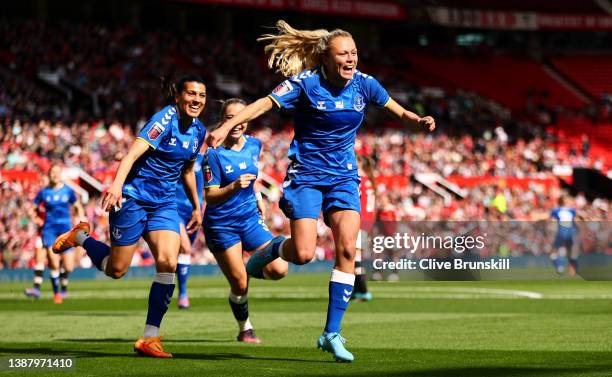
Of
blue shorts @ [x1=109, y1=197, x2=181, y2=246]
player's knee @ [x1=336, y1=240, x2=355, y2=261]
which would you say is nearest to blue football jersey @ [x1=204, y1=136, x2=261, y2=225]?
blue shorts @ [x1=109, y1=197, x2=181, y2=246]

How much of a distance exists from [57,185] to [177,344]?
9.56 m

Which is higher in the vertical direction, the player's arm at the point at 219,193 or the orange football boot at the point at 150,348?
the player's arm at the point at 219,193

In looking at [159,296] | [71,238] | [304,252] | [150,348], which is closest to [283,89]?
[304,252]

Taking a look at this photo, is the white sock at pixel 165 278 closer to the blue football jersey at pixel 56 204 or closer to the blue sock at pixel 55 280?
the blue sock at pixel 55 280

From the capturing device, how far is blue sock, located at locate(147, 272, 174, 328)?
406 inches

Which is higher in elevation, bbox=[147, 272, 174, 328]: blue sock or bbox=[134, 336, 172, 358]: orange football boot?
bbox=[147, 272, 174, 328]: blue sock

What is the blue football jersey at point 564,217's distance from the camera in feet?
95.6

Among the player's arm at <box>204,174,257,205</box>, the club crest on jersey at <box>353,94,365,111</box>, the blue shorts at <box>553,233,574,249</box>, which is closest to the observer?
the club crest on jersey at <box>353,94,365,111</box>

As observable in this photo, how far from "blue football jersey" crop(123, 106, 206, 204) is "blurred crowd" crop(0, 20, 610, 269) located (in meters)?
18.1

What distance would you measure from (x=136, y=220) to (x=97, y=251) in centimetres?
104

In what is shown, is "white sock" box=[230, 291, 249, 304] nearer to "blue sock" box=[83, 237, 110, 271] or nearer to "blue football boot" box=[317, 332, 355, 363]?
"blue sock" box=[83, 237, 110, 271]

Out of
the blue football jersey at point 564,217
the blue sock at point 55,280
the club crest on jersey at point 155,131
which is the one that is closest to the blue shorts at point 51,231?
the blue sock at point 55,280

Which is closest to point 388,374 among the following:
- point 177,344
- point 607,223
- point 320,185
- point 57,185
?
point 320,185

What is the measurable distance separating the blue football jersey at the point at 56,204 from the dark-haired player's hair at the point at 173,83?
10.1m
